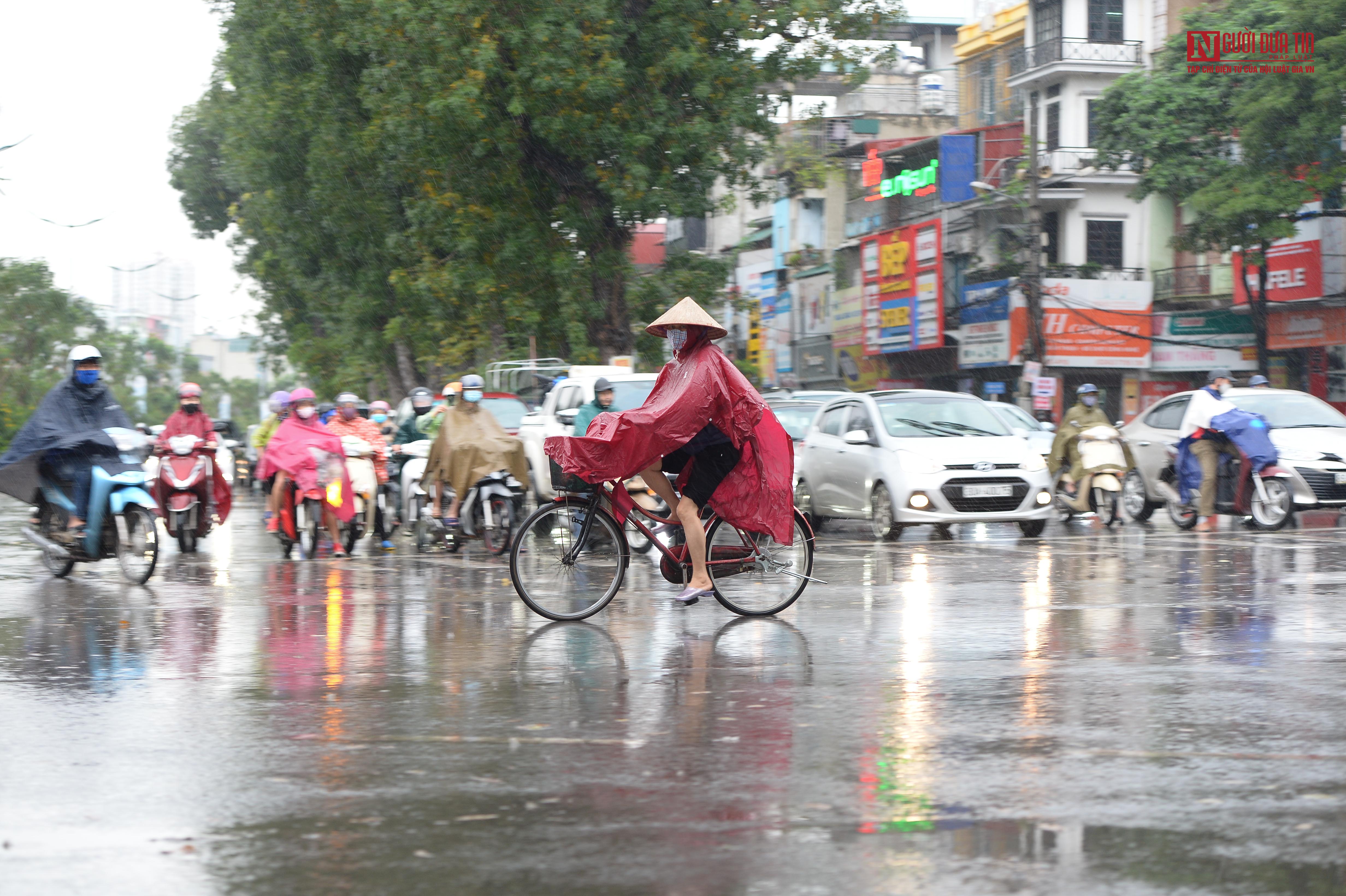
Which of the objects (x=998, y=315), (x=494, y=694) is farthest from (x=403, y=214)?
(x=494, y=694)

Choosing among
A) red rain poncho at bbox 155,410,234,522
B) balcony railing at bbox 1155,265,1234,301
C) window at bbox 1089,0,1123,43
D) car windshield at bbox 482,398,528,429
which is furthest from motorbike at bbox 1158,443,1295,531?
window at bbox 1089,0,1123,43

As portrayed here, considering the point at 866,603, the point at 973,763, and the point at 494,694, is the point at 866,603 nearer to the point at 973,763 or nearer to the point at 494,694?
the point at 494,694

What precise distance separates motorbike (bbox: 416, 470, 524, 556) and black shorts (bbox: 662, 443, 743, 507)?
6.08 m

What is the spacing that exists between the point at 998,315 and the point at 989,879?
40.0m

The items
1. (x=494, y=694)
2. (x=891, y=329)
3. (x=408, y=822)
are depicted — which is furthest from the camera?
(x=891, y=329)

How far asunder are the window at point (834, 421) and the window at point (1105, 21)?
3015 centimetres

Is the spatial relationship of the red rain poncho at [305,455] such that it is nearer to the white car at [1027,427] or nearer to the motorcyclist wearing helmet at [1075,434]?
the white car at [1027,427]

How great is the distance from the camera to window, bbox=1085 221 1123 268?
44.5 meters

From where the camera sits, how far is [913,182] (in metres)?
48.8

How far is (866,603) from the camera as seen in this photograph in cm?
1041

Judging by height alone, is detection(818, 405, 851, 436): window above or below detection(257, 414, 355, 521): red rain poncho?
above

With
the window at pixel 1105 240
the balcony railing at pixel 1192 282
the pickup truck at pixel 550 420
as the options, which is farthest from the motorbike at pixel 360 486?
the window at pixel 1105 240

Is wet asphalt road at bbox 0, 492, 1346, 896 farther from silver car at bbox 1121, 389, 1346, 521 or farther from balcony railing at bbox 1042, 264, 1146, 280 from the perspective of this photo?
balcony railing at bbox 1042, 264, 1146, 280

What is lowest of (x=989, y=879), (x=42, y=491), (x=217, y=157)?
A: (x=989, y=879)
